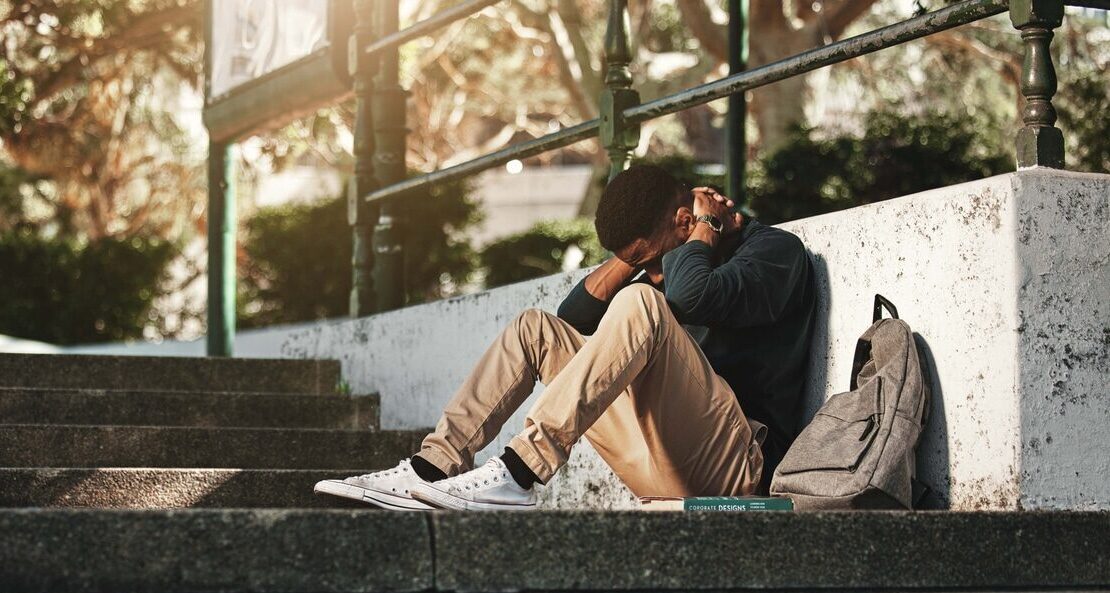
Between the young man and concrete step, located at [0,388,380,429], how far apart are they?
222 cm

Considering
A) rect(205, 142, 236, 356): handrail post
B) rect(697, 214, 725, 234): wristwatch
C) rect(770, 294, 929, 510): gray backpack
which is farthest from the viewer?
rect(205, 142, 236, 356): handrail post

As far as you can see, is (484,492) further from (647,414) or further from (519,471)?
(647,414)

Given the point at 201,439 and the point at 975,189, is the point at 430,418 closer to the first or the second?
the point at 201,439

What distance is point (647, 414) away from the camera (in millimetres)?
4008

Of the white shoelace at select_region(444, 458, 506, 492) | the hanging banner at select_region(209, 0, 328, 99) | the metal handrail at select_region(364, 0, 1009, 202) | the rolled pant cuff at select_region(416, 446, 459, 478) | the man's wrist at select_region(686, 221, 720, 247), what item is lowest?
the white shoelace at select_region(444, 458, 506, 492)

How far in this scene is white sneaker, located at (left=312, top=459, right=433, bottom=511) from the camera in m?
3.81

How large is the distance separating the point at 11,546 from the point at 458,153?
791 inches

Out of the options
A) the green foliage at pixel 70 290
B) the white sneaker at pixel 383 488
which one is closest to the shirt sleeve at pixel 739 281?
the white sneaker at pixel 383 488

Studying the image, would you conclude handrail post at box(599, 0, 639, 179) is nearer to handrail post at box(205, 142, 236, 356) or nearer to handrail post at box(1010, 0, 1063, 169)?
handrail post at box(1010, 0, 1063, 169)

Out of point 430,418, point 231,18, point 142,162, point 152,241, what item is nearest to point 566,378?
point 430,418

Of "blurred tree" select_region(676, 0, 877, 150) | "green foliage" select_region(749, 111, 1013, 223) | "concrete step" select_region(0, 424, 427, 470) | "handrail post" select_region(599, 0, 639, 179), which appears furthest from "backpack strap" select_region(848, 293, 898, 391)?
"blurred tree" select_region(676, 0, 877, 150)

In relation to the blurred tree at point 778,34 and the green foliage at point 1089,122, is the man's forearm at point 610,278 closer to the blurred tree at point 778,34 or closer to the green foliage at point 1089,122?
the green foliage at point 1089,122

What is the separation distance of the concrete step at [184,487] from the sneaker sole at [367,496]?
66cm

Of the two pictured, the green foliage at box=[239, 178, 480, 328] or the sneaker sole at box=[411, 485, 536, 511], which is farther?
the green foliage at box=[239, 178, 480, 328]
